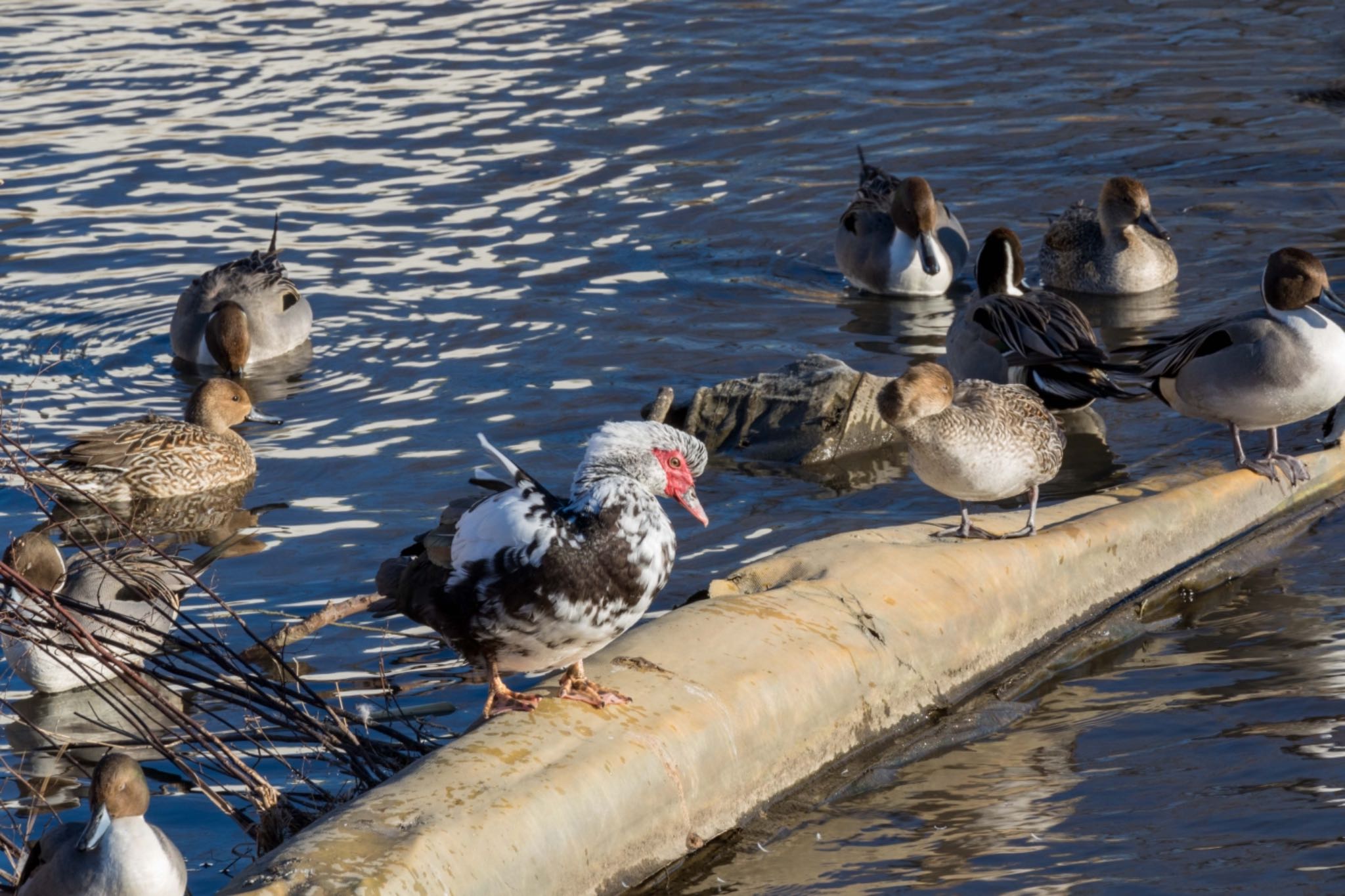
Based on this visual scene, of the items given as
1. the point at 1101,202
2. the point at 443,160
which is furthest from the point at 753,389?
the point at 443,160

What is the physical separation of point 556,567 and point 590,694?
1.95 feet

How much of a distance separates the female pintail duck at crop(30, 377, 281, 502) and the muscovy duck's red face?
184 inches

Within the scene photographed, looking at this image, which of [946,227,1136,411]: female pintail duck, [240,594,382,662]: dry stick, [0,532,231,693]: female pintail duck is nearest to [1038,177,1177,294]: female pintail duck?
[946,227,1136,411]: female pintail duck

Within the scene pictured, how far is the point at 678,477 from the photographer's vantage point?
18.2ft

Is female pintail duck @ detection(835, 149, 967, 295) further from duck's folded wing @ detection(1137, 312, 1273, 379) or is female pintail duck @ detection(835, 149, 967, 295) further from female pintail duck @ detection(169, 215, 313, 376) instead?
duck's folded wing @ detection(1137, 312, 1273, 379)

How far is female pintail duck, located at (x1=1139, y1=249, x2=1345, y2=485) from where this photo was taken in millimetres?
7602

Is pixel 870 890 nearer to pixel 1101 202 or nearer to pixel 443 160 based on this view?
pixel 1101 202

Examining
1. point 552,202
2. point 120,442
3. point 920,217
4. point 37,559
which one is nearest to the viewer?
point 37,559

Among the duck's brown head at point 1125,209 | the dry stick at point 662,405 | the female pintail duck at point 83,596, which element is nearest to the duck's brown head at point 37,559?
the female pintail duck at point 83,596

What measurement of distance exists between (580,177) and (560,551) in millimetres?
10224

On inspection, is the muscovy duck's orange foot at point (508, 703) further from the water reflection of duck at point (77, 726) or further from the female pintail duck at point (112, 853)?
the water reflection of duck at point (77, 726)

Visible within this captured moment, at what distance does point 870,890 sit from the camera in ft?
16.2

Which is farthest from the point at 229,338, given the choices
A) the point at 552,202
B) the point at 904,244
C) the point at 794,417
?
the point at 904,244

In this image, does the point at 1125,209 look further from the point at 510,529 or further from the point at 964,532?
the point at 510,529
